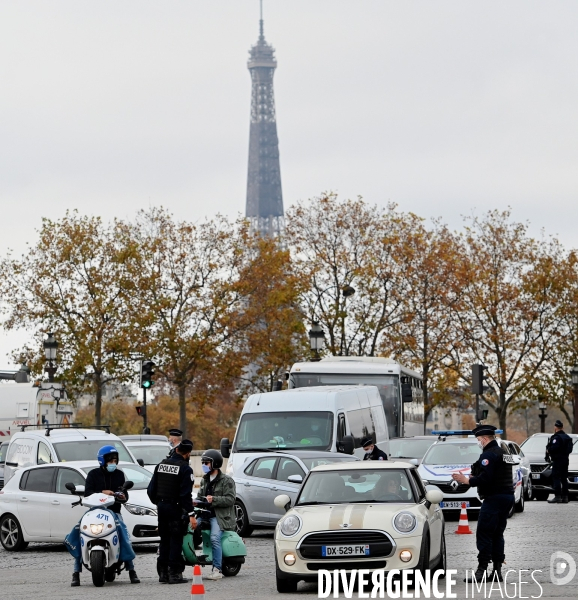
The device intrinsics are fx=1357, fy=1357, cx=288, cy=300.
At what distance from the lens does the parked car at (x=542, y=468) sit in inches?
1328

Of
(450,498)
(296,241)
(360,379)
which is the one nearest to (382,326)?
(296,241)

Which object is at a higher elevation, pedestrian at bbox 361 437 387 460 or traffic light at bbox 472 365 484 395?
traffic light at bbox 472 365 484 395

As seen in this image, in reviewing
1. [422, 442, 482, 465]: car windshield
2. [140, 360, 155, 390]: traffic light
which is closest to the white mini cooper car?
[422, 442, 482, 465]: car windshield

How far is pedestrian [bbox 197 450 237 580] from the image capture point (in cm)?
1594

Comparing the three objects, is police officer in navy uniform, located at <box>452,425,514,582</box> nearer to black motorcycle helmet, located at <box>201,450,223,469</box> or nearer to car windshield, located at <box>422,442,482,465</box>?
black motorcycle helmet, located at <box>201,450,223,469</box>

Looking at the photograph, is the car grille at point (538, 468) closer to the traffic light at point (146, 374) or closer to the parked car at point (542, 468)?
the parked car at point (542, 468)

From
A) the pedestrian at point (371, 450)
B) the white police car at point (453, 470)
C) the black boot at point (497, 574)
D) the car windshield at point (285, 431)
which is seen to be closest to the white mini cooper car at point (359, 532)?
the black boot at point (497, 574)

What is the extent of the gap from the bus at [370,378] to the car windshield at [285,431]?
627 centimetres

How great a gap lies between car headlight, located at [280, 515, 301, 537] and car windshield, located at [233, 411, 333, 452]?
12.1 metres

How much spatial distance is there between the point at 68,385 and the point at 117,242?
245 inches

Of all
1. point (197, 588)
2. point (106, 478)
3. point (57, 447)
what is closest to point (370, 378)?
point (57, 447)

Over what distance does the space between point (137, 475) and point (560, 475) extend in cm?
1279

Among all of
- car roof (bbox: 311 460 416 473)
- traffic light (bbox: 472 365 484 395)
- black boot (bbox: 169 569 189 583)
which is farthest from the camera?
traffic light (bbox: 472 365 484 395)

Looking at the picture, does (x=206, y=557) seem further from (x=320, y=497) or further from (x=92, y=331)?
(x=92, y=331)
